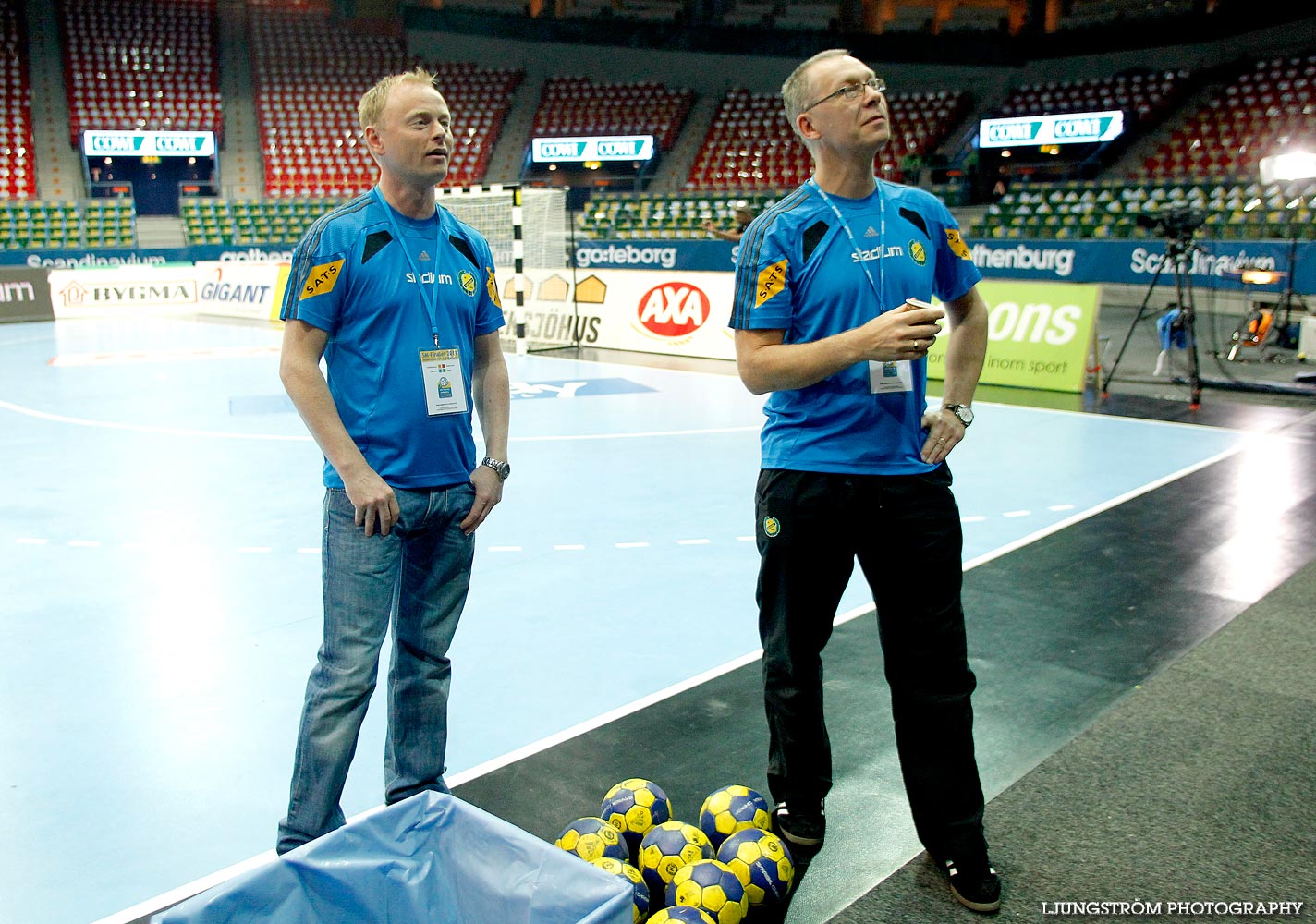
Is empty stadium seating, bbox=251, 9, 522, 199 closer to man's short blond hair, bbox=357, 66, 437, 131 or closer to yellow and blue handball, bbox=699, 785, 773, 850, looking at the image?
man's short blond hair, bbox=357, 66, 437, 131

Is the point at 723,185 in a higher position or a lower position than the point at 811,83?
higher

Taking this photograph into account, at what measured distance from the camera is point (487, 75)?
126 ft

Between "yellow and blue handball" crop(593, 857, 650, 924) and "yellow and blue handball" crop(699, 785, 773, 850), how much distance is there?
338 millimetres

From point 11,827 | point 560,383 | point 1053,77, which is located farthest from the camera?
point 1053,77

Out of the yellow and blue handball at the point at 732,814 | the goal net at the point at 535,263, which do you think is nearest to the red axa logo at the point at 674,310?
the goal net at the point at 535,263

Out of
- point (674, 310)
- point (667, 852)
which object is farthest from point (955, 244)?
point (674, 310)

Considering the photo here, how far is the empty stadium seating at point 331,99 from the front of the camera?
3475 cm

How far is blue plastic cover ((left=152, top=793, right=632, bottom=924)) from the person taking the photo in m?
2.20

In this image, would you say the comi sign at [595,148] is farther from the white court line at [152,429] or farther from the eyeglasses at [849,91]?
the eyeglasses at [849,91]

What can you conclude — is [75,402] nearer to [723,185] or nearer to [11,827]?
[11,827]

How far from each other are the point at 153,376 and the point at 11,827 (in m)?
11.7

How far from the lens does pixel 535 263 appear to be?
1766 centimetres

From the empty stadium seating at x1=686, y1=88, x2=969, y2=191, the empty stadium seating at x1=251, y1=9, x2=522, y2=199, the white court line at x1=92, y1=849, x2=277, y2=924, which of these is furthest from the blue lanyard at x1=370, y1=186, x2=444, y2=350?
the empty stadium seating at x1=251, y1=9, x2=522, y2=199

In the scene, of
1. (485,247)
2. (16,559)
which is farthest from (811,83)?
(16,559)
